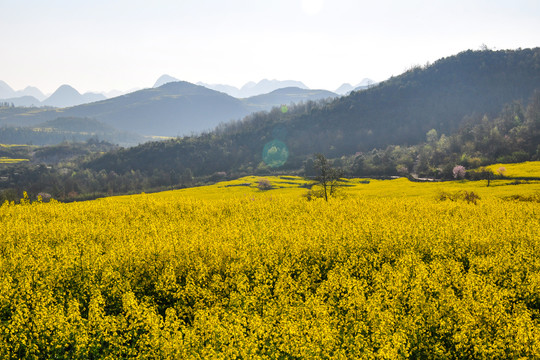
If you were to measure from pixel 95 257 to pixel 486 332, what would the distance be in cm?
3155

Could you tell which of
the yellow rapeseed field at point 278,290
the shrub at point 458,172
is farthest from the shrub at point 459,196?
the shrub at point 458,172

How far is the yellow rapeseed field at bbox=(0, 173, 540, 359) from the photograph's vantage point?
1975 cm

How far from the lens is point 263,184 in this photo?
5010 inches

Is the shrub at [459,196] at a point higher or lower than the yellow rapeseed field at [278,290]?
lower

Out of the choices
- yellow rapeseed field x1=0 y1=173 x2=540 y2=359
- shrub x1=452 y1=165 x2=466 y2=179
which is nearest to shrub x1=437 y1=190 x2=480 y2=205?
yellow rapeseed field x1=0 y1=173 x2=540 y2=359

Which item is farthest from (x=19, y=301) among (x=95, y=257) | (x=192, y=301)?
(x=192, y=301)

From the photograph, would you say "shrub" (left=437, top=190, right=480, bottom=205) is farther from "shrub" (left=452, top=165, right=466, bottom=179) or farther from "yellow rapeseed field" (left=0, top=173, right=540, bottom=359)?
"shrub" (left=452, top=165, right=466, bottom=179)

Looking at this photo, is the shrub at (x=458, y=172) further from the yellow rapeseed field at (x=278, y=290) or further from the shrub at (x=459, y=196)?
the yellow rapeseed field at (x=278, y=290)

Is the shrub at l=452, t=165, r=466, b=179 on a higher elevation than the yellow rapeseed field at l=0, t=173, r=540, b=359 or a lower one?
lower

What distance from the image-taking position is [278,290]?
86.3 ft

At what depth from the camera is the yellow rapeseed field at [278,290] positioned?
19.8 m

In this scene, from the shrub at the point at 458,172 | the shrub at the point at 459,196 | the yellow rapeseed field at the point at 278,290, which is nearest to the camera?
the yellow rapeseed field at the point at 278,290

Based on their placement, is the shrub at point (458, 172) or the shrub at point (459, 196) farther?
the shrub at point (458, 172)

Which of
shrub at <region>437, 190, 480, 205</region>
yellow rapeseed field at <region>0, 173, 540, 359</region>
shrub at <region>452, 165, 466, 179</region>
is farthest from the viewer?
shrub at <region>452, 165, 466, 179</region>
